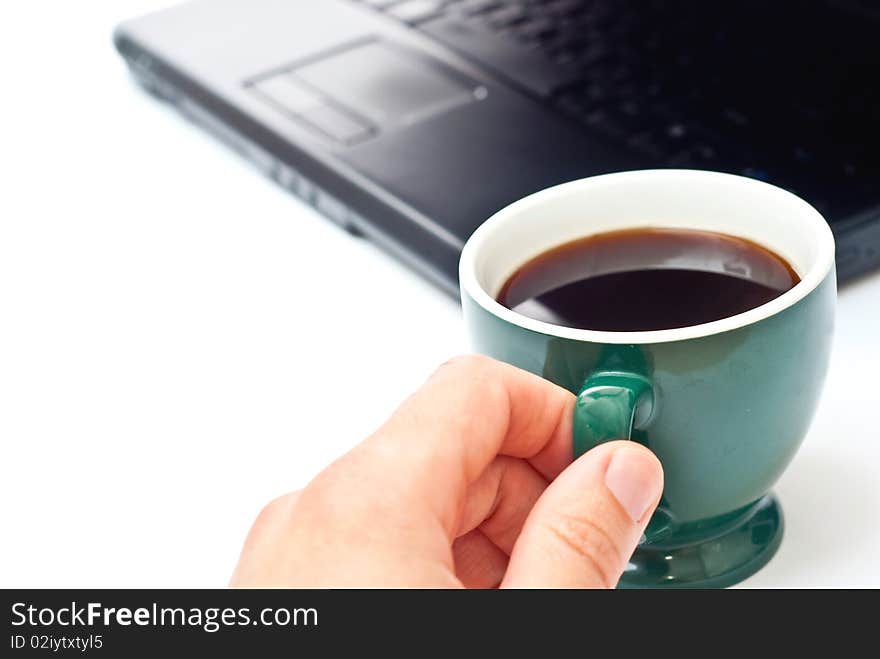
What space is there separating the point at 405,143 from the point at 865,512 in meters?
0.29

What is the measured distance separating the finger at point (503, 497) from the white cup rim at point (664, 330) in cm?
4

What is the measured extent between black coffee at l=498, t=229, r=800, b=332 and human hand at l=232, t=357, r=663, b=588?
0.23ft

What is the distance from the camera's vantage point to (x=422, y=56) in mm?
732

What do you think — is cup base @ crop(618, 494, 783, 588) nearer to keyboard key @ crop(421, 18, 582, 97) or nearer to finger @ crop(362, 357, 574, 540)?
finger @ crop(362, 357, 574, 540)

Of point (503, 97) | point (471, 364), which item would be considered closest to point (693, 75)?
point (503, 97)

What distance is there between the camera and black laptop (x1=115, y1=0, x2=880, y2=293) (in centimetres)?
58

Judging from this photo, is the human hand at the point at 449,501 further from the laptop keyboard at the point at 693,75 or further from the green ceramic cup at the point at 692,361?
the laptop keyboard at the point at 693,75

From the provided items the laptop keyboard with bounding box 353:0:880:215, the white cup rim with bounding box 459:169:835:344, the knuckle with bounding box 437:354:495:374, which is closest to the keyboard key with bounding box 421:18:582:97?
the laptop keyboard with bounding box 353:0:880:215

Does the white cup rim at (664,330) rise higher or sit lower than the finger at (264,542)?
higher

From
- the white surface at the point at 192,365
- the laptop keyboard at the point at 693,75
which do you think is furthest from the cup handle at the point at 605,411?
the laptop keyboard at the point at 693,75

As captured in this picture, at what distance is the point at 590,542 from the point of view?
32cm

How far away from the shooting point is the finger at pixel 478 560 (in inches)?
15.4

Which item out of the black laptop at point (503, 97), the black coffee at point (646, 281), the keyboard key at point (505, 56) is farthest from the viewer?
the keyboard key at point (505, 56)
